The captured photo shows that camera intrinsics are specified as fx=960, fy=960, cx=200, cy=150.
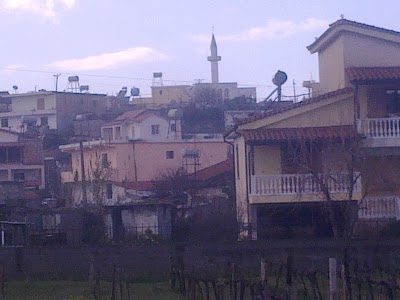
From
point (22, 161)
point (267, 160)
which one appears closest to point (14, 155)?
point (22, 161)

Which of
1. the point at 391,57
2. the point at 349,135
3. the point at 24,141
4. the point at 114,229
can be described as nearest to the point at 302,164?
the point at 349,135

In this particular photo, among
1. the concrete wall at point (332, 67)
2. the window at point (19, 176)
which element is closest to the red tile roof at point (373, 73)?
the concrete wall at point (332, 67)

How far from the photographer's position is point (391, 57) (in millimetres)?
33656

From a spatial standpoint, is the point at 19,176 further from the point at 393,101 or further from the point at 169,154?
the point at 393,101

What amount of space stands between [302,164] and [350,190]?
9.45ft

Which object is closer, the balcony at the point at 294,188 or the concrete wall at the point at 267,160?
the balcony at the point at 294,188

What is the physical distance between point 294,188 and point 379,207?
2.93m

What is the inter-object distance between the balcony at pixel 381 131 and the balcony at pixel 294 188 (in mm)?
1429

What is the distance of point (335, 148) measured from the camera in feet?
104

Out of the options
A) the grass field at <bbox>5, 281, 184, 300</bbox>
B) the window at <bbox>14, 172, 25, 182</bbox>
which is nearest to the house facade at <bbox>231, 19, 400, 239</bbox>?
the grass field at <bbox>5, 281, 184, 300</bbox>

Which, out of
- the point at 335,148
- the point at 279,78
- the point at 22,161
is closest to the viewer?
the point at 335,148

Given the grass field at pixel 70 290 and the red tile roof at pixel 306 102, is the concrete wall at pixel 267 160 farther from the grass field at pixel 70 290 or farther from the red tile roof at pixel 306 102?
the grass field at pixel 70 290

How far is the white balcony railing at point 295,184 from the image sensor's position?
1213 inches

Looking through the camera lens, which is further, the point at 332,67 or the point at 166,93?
the point at 166,93
